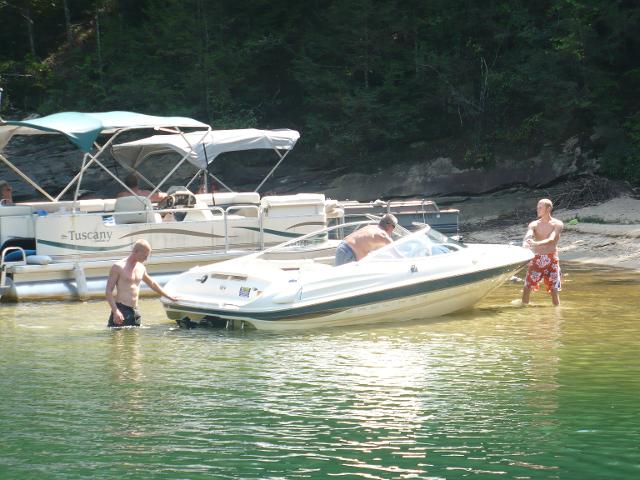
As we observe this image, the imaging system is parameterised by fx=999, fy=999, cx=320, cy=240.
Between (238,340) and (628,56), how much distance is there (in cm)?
2021

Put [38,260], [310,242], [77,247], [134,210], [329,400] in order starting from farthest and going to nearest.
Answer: [134,210], [77,247], [38,260], [310,242], [329,400]

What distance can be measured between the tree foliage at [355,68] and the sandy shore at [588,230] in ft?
8.43

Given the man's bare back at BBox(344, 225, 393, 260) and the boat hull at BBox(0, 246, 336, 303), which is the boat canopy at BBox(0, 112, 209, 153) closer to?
the boat hull at BBox(0, 246, 336, 303)

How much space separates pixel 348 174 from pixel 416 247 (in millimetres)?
18053

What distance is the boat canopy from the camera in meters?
16.1

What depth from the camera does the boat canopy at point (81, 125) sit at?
1609 cm

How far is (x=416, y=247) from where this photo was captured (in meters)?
13.2

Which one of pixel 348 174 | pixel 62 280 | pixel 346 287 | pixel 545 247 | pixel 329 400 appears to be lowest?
pixel 329 400

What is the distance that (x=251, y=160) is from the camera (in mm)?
33500

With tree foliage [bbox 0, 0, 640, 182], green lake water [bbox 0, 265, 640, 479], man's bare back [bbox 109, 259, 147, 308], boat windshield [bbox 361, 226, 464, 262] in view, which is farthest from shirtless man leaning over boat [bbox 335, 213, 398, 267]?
tree foliage [bbox 0, 0, 640, 182]

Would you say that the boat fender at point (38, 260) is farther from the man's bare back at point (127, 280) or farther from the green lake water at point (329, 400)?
the man's bare back at point (127, 280)

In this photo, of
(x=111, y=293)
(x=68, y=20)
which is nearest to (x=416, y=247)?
(x=111, y=293)

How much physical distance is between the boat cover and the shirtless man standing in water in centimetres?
647

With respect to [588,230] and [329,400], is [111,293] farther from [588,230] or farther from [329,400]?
[588,230]
